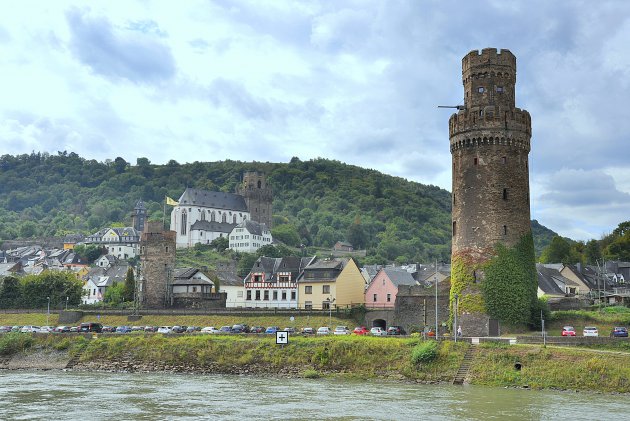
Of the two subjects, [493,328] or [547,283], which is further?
[547,283]

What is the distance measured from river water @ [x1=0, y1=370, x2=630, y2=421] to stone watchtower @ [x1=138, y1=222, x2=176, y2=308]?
1614 inches

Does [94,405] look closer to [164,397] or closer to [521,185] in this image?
[164,397]

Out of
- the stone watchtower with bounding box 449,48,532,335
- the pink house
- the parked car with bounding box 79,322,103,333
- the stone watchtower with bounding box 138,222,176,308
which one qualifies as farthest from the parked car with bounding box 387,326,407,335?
the stone watchtower with bounding box 138,222,176,308

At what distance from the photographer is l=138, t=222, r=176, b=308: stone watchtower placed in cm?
9236

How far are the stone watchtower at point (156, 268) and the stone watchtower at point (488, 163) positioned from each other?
143 feet

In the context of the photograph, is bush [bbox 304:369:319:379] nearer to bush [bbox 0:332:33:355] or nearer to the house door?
the house door

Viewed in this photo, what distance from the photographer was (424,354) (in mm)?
49938

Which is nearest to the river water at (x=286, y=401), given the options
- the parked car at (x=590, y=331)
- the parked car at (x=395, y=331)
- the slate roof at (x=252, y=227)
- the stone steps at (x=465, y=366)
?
the stone steps at (x=465, y=366)

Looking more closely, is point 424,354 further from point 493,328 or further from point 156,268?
point 156,268

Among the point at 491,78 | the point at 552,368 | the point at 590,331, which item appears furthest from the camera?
the point at 491,78

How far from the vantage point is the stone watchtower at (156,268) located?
92.4 meters

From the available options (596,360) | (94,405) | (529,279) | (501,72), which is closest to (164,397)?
(94,405)

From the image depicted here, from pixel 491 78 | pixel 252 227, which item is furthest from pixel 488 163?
pixel 252 227

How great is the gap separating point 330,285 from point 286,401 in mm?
48477
